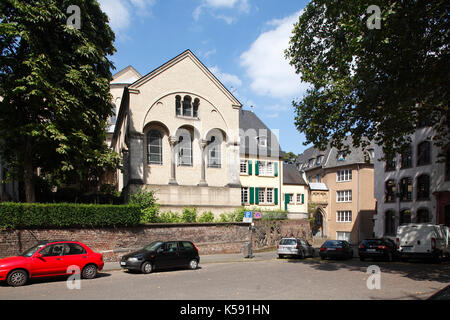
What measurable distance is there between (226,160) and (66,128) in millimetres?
14327

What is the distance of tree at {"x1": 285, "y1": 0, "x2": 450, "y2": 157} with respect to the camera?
1260cm

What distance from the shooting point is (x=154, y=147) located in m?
28.2

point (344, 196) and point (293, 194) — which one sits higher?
point (293, 194)

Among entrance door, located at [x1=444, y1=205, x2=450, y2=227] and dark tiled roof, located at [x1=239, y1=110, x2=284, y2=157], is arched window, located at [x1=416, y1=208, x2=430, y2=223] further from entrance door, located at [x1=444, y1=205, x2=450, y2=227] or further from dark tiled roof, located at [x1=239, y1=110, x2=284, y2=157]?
dark tiled roof, located at [x1=239, y1=110, x2=284, y2=157]

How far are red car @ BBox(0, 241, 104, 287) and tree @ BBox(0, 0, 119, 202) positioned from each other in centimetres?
652

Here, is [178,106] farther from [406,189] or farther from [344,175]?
[344,175]

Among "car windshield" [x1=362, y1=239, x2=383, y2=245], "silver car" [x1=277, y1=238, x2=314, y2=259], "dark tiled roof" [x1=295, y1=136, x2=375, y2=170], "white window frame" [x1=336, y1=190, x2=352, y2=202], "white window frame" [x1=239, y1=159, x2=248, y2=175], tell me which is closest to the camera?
"car windshield" [x1=362, y1=239, x2=383, y2=245]

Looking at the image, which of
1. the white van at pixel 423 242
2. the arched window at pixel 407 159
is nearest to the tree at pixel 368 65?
the white van at pixel 423 242

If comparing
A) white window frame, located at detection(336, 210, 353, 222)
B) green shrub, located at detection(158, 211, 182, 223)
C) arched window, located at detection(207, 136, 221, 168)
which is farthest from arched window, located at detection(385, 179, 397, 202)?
green shrub, located at detection(158, 211, 182, 223)

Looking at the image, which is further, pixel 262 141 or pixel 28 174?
pixel 262 141

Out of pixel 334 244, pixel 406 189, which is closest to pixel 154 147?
pixel 334 244

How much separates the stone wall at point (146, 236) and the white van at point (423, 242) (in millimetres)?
11088

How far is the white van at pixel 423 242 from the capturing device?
68.3ft

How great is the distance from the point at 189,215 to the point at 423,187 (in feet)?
75.1
